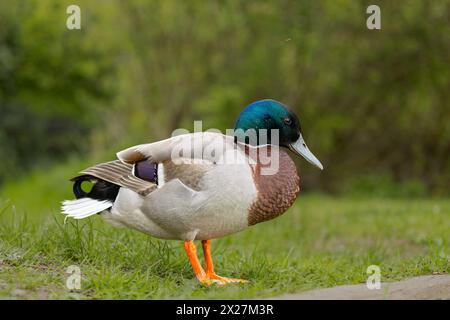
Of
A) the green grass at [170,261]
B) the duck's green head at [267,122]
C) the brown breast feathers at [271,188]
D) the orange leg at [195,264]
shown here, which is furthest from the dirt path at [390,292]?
the duck's green head at [267,122]

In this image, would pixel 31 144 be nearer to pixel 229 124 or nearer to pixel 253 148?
pixel 229 124

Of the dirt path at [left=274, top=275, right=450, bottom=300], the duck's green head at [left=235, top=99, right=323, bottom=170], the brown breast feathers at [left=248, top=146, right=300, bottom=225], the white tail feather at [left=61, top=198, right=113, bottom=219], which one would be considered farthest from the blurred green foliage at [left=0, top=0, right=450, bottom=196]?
the dirt path at [left=274, top=275, right=450, bottom=300]

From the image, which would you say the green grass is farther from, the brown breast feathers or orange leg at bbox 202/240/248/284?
the brown breast feathers

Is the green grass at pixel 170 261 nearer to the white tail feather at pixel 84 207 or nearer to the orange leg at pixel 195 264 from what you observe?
the orange leg at pixel 195 264

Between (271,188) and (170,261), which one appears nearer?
(271,188)

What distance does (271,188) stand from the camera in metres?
4.57

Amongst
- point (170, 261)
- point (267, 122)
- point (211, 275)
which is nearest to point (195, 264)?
point (211, 275)

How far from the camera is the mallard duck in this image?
4.43 meters

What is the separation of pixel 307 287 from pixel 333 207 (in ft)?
21.3

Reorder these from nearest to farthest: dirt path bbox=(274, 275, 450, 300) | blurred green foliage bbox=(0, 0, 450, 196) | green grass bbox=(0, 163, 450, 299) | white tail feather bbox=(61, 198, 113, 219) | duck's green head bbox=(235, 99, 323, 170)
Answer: dirt path bbox=(274, 275, 450, 300) < green grass bbox=(0, 163, 450, 299) < white tail feather bbox=(61, 198, 113, 219) < duck's green head bbox=(235, 99, 323, 170) < blurred green foliage bbox=(0, 0, 450, 196)

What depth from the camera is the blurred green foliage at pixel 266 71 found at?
13.5m

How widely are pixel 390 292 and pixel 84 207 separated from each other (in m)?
1.88

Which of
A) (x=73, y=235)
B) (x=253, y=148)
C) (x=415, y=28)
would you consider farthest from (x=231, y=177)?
(x=415, y=28)

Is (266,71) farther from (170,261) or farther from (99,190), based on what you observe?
(99,190)
